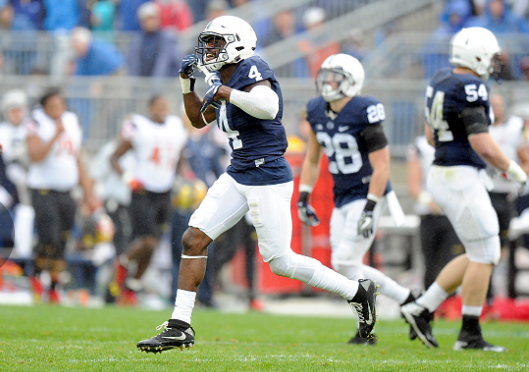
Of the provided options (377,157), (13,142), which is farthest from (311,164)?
(13,142)

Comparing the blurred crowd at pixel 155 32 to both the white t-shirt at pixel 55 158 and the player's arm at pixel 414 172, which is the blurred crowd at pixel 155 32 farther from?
the white t-shirt at pixel 55 158

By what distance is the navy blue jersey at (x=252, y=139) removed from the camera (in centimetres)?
532

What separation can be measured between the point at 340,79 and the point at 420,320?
1.82 meters

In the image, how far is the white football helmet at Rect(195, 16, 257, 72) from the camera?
17.5 ft

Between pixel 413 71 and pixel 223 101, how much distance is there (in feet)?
27.9

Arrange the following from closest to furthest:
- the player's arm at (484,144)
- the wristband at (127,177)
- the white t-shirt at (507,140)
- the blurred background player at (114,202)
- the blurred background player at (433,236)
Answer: the player's arm at (484,144) → the white t-shirt at (507,140) → the blurred background player at (433,236) → the wristband at (127,177) → the blurred background player at (114,202)

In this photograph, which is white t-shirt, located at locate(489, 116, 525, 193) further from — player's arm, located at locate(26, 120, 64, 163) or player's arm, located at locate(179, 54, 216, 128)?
player's arm, located at locate(26, 120, 64, 163)

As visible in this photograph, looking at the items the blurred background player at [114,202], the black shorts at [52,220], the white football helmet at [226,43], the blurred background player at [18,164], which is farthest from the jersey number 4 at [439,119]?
the blurred background player at [18,164]

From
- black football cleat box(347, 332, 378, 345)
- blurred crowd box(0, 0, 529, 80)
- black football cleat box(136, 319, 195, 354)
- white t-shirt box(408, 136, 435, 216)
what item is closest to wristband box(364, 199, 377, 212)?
black football cleat box(347, 332, 378, 345)

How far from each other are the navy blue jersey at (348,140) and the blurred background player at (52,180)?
4.27 metres

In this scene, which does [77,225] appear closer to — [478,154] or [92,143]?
[92,143]

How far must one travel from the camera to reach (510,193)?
31.0 feet

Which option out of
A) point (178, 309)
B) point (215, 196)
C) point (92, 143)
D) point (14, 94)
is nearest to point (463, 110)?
point (215, 196)

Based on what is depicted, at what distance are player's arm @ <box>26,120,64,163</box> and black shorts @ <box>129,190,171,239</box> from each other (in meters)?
1.08
